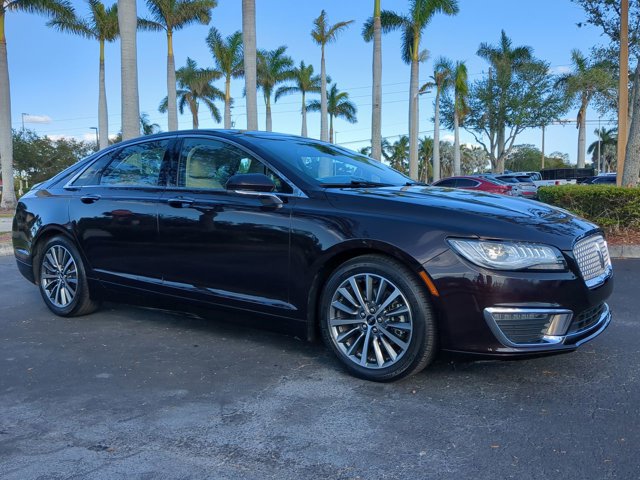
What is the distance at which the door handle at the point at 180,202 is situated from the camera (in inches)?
163

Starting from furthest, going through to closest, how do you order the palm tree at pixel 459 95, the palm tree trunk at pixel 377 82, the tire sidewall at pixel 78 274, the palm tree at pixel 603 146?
the palm tree at pixel 603 146 → the palm tree at pixel 459 95 → the palm tree trunk at pixel 377 82 → the tire sidewall at pixel 78 274

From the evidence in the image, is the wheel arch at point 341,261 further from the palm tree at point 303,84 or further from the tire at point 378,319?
the palm tree at point 303,84

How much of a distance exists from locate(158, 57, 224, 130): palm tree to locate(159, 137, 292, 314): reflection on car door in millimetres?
31978

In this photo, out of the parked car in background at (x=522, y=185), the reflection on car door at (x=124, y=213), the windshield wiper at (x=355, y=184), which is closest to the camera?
the windshield wiper at (x=355, y=184)

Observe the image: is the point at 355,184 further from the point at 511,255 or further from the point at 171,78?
the point at 171,78

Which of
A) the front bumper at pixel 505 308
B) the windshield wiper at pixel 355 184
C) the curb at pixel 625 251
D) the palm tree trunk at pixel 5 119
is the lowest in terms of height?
the curb at pixel 625 251

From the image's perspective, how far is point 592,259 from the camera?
343cm

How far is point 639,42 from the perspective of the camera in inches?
563

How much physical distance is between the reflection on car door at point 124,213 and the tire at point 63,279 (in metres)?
0.23

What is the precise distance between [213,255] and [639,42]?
14763 millimetres

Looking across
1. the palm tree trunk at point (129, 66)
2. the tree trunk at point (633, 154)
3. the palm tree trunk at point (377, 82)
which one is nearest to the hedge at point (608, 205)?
the tree trunk at point (633, 154)

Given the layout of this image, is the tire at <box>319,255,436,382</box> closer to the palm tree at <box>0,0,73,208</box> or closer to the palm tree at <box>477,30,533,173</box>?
the palm tree at <box>0,0,73,208</box>

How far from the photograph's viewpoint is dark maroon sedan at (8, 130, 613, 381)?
121 inches

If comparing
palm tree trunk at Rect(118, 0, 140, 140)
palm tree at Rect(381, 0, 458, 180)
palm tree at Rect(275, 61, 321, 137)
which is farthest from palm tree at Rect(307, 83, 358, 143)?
palm tree trunk at Rect(118, 0, 140, 140)
